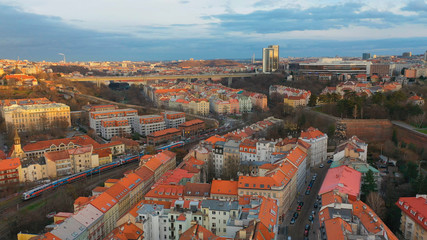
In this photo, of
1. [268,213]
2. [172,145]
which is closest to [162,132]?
[172,145]

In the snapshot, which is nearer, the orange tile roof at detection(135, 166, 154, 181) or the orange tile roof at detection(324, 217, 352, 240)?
the orange tile roof at detection(324, 217, 352, 240)

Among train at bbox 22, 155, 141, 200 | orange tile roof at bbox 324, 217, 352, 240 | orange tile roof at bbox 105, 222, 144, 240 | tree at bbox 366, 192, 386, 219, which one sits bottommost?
train at bbox 22, 155, 141, 200

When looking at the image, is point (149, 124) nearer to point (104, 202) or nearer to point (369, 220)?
point (104, 202)

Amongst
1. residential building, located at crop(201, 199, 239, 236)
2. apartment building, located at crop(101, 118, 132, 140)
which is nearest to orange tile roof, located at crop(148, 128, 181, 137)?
apartment building, located at crop(101, 118, 132, 140)

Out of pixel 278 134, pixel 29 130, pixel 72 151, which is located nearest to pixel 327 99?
pixel 278 134

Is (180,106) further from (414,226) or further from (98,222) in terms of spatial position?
(414,226)

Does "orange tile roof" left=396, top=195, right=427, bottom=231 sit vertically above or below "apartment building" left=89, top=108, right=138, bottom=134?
below

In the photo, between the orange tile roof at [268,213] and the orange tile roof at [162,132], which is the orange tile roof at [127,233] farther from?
the orange tile roof at [162,132]

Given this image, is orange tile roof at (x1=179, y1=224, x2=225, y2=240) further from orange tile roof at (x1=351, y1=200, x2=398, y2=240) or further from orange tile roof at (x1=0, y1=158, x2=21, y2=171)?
orange tile roof at (x1=0, y1=158, x2=21, y2=171)

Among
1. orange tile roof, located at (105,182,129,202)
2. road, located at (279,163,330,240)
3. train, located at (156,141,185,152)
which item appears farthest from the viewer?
train, located at (156,141,185,152)
